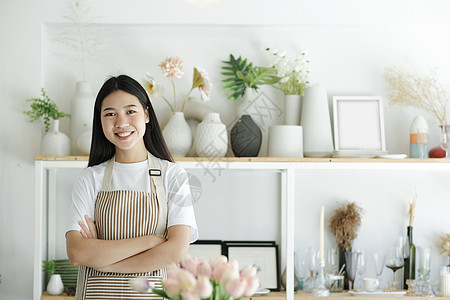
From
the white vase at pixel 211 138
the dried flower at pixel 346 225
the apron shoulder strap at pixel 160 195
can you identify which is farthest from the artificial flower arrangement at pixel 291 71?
the apron shoulder strap at pixel 160 195

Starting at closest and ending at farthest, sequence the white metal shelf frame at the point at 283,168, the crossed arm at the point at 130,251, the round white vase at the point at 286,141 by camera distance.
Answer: the crossed arm at the point at 130,251
the white metal shelf frame at the point at 283,168
the round white vase at the point at 286,141

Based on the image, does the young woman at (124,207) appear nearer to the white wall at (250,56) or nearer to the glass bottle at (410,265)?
the white wall at (250,56)

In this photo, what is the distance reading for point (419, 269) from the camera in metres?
3.10

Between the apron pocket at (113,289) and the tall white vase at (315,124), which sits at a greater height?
the tall white vase at (315,124)

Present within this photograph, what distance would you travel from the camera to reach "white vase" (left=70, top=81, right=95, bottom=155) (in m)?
3.14

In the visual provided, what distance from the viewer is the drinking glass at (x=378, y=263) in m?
3.09

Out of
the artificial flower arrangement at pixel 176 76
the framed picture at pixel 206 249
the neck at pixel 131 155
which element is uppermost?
the artificial flower arrangement at pixel 176 76

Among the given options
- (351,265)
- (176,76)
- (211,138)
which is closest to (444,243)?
(351,265)

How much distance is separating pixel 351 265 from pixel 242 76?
1.21 meters

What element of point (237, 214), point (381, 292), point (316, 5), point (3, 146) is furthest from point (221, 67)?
point (381, 292)

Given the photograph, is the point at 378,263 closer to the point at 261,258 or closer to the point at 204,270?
the point at 261,258

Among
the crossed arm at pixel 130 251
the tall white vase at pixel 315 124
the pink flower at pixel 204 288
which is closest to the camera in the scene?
the pink flower at pixel 204 288

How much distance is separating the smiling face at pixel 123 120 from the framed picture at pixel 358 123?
4.97 ft

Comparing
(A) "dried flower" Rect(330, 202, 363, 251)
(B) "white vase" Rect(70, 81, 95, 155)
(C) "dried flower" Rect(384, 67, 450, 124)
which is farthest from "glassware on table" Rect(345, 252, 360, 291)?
(B) "white vase" Rect(70, 81, 95, 155)
